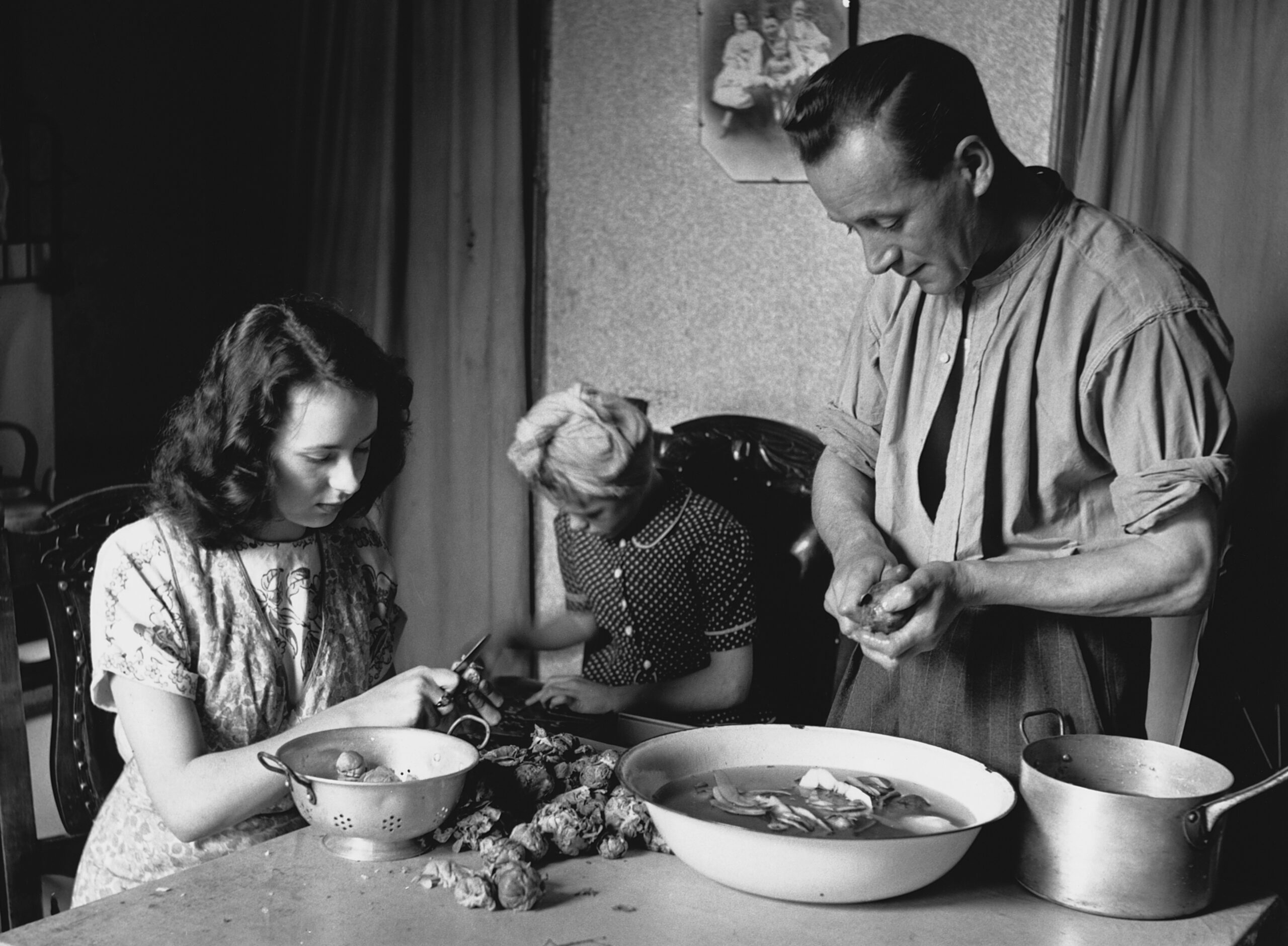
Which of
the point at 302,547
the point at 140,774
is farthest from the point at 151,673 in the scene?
the point at 302,547

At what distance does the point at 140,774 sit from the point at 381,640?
17.0 inches

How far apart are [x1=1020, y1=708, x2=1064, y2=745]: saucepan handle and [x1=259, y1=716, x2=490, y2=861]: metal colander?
2.11ft

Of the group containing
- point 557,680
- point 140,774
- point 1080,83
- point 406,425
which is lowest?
point 557,680

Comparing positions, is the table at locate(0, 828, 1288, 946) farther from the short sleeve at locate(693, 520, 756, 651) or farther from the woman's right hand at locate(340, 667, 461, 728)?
the short sleeve at locate(693, 520, 756, 651)

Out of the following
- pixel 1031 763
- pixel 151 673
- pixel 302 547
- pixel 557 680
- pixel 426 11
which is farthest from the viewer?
pixel 426 11

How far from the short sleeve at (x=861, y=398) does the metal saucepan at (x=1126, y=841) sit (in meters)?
0.60

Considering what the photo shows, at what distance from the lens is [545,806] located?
1507 millimetres

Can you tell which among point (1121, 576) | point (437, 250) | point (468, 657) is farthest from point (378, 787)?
point (437, 250)

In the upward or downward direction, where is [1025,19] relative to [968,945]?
upward

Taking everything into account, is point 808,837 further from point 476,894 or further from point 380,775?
point 380,775

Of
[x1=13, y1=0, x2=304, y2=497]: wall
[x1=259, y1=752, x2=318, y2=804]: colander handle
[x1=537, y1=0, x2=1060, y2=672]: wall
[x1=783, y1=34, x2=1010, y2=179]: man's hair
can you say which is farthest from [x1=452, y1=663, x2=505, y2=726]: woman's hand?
[x1=13, y1=0, x2=304, y2=497]: wall

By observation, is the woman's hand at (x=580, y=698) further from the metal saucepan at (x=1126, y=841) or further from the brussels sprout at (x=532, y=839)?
the metal saucepan at (x=1126, y=841)

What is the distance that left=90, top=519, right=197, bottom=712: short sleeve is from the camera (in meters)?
1.70

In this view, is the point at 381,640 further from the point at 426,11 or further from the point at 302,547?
the point at 426,11
